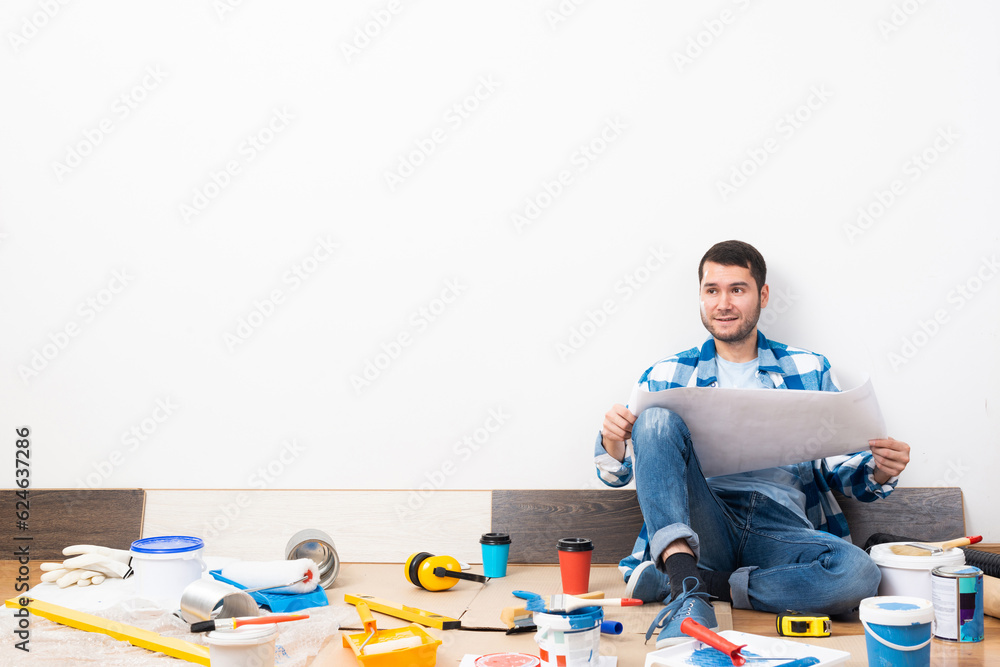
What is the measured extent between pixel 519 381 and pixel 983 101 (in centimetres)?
153

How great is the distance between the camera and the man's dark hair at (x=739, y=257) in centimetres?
201

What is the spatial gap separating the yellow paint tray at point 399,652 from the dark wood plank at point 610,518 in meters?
0.91

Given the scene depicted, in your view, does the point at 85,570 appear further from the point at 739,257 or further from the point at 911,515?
the point at 911,515

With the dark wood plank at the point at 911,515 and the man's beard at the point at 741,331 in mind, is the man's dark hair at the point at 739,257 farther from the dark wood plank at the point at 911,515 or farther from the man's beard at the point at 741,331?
the dark wood plank at the point at 911,515

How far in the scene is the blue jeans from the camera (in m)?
1.53

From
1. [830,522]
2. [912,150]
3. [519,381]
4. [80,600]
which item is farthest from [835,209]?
[80,600]

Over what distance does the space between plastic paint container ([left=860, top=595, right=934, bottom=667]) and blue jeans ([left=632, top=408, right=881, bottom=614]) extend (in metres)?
0.45

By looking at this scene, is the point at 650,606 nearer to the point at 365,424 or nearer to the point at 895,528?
the point at 895,528

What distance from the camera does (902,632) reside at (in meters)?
1.04

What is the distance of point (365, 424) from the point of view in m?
2.28

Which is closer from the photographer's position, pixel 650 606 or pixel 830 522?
pixel 650 606

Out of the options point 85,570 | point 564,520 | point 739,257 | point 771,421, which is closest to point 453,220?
point 739,257

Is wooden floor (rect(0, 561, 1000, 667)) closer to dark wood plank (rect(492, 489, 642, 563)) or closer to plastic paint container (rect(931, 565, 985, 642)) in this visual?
plastic paint container (rect(931, 565, 985, 642))

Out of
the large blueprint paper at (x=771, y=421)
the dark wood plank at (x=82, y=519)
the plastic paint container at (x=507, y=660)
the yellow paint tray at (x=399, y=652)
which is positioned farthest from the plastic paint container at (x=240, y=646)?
the dark wood plank at (x=82, y=519)
